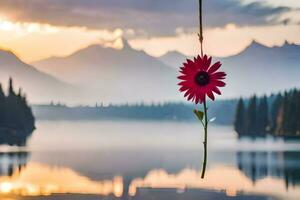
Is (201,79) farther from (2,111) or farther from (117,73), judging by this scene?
(2,111)

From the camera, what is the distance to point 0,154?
389 centimetres

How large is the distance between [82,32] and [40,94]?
467 millimetres

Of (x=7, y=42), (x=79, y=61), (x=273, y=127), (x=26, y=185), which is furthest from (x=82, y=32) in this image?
(x=273, y=127)

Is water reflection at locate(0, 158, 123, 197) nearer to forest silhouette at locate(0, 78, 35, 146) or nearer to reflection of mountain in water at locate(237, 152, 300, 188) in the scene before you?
forest silhouette at locate(0, 78, 35, 146)

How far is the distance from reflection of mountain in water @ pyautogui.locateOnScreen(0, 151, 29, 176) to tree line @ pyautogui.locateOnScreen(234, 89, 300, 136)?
1428mm

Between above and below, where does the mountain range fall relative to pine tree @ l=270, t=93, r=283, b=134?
above

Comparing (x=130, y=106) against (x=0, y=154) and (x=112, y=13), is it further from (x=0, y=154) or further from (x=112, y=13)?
(x=0, y=154)

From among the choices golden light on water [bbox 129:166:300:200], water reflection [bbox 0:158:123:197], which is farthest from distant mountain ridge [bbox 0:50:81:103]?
golden light on water [bbox 129:166:300:200]

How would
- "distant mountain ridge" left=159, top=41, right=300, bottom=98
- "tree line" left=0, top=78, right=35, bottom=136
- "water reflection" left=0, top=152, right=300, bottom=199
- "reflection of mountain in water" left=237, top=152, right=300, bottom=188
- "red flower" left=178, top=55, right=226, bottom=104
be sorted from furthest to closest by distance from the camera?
"reflection of mountain in water" left=237, top=152, right=300, bottom=188 < "water reflection" left=0, top=152, right=300, bottom=199 < "tree line" left=0, top=78, right=35, bottom=136 < "distant mountain ridge" left=159, top=41, right=300, bottom=98 < "red flower" left=178, top=55, right=226, bottom=104

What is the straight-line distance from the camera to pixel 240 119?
3594 millimetres

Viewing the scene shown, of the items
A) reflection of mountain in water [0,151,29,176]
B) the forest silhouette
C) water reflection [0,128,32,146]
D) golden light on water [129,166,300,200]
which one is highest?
the forest silhouette

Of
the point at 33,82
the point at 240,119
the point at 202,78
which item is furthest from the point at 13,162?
the point at 202,78

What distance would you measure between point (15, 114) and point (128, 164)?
2.94ft

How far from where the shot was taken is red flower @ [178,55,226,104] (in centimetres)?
82
